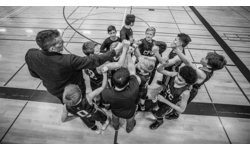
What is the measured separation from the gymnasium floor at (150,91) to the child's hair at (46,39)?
1.91m

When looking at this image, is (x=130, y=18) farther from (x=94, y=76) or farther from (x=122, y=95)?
(x=122, y=95)

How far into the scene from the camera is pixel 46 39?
1.58 meters

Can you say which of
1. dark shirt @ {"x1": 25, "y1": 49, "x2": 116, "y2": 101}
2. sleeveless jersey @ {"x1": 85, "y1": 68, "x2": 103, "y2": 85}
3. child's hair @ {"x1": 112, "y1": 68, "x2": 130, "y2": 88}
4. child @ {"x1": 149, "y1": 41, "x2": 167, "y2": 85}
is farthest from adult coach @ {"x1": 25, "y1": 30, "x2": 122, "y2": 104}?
child @ {"x1": 149, "y1": 41, "x2": 167, "y2": 85}

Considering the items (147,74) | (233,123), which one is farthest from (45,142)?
(233,123)

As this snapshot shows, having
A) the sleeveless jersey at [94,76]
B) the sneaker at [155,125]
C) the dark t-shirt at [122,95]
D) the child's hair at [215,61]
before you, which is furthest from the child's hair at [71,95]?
the child's hair at [215,61]

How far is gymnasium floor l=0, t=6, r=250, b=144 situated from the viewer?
102 inches

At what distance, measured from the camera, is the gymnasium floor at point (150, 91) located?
2.59 meters

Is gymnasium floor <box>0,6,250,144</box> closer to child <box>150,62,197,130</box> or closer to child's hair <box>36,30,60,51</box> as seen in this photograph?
child <box>150,62,197,130</box>

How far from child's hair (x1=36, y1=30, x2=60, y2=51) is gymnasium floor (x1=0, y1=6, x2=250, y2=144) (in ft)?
6.27

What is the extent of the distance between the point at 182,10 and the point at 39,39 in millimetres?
9336

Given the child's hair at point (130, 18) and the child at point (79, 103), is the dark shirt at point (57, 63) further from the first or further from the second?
the child's hair at point (130, 18)
